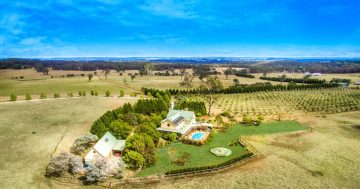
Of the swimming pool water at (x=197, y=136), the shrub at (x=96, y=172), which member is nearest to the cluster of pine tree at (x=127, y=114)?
the swimming pool water at (x=197, y=136)

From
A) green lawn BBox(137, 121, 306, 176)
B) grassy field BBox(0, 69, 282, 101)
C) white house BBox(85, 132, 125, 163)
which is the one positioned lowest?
green lawn BBox(137, 121, 306, 176)

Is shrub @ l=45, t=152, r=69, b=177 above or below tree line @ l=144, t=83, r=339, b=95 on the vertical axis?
below

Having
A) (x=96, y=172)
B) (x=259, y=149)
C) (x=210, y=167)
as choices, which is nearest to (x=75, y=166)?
(x=96, y=172)

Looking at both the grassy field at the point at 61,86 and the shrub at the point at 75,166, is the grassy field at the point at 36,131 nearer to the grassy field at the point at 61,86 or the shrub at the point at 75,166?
the shrub at the point at 75,166

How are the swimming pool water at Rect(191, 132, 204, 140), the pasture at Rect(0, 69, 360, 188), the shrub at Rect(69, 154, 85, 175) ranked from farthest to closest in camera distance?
1. the swimming pool water at Rect(191, 132, 204, 140)
2. the shrub at Rect(69, 154, 85, 175)
3. the pasture at Rect(0, 69, 360, 188)

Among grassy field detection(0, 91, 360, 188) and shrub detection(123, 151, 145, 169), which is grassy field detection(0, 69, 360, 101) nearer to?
grassy field detection(0, 91, 360, 188)

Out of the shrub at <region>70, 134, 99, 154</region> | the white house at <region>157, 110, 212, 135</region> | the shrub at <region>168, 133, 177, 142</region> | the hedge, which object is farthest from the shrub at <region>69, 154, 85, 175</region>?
the white house at <region>157, 110, 212, 135</region>
